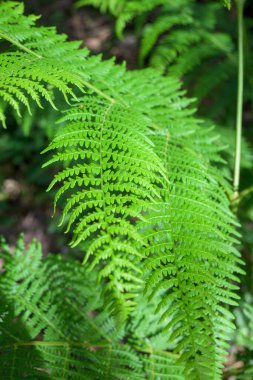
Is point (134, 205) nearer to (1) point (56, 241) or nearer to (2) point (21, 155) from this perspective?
(1) point (56, 241)

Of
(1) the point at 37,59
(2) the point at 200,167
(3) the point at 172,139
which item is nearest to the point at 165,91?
(3) the point at 172,139

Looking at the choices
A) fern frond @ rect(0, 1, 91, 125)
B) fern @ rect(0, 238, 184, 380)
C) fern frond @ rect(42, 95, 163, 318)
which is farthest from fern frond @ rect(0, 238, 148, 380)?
fern frond @ rect(0, 1, 91, 125)

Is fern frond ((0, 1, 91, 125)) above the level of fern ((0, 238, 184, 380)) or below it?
above

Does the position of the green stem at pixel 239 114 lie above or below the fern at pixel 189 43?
below

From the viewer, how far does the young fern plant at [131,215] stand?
1.13m

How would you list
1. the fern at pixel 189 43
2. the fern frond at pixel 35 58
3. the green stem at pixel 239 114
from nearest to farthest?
1. the fern frond at pixel 35 58
2. the green stem at pixel 239 114
3. the fern at pixel 189 43

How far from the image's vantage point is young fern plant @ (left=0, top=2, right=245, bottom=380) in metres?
1.13

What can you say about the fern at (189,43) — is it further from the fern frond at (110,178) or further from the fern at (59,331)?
the fern at (59,331)

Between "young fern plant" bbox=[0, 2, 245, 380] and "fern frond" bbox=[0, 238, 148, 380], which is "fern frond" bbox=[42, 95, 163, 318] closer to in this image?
"young fern plant" bbox=[0, 2, 245, 380]

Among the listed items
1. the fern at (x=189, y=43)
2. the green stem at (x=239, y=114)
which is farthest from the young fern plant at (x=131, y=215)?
the fern at (x=189, y=43)

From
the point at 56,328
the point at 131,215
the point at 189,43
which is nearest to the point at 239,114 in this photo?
the point at 189,43

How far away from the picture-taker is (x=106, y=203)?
1188 mm

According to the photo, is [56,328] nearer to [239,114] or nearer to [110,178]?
[110,178]

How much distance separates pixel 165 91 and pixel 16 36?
0.72 m
